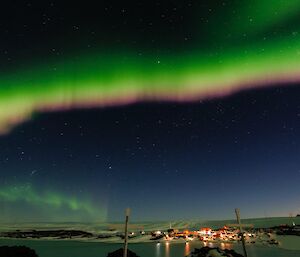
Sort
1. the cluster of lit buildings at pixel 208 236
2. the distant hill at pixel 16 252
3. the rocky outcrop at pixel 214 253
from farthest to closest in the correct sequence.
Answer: the cluster of lit buildings at pixel 208 236 < the distant hill at pixel 16 252 < the rocky outcrop at pixel 214 253

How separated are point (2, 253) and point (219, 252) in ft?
69.1

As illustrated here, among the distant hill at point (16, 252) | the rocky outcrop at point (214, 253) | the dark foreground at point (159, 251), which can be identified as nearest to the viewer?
the rocky outcrop at point (214, 253)

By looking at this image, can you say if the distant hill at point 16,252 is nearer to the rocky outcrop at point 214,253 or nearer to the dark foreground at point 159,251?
the rocky outcrop at point 214,253

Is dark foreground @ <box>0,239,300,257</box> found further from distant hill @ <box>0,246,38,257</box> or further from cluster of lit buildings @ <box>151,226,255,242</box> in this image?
distant hill @ <box>0,246,38,257</box>

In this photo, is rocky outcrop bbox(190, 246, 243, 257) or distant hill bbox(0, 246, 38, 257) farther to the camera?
distant hill bbox(0, 246, 38, 257)

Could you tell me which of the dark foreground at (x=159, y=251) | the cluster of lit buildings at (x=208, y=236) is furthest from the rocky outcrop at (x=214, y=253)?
the cluster of lit buildings at (x=208, y=236)

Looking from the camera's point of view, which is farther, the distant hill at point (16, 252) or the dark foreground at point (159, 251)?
the dark foreground at point (159, 251)

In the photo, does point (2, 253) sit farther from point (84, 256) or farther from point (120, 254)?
point (84, 256)

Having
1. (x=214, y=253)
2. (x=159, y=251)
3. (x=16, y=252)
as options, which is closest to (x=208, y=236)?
(x=159, y=251)

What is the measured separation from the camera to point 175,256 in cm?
5222

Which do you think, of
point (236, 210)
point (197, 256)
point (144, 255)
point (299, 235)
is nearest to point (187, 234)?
point (299, 235)

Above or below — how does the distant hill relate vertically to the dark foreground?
above

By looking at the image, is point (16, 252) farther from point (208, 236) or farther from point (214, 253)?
point (208, 236)

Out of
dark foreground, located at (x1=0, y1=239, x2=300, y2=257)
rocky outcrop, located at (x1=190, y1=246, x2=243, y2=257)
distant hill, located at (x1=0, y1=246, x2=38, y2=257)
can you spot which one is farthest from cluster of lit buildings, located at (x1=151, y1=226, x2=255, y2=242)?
distant hill, located at (x1=0, y1=246, x2=38, y2=257)
